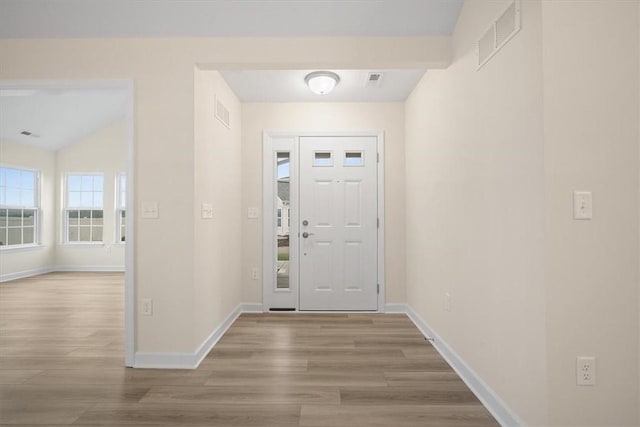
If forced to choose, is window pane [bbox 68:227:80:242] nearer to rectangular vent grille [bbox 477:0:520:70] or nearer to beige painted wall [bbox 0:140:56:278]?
beige painted wall [bbox 0:140:56:278]

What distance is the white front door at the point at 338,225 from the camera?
428cm

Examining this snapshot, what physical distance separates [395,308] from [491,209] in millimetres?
2435

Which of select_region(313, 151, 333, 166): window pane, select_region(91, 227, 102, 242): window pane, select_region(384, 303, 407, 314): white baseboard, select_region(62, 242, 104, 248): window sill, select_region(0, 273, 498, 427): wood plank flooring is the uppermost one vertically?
select_region(313, 151, 333, 166): window pane

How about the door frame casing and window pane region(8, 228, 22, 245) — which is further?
window pane region(8, 228, 22, 245)

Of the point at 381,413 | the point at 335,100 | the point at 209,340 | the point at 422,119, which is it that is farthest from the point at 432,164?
the point at 209,340

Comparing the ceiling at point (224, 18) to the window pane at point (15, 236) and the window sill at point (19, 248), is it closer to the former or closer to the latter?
the window sill at point (19, 248)

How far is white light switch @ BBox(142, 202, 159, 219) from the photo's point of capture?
2.68m

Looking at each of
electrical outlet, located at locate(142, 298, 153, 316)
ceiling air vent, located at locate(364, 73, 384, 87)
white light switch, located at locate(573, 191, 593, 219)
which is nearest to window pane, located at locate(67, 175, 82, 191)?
electrical outlet, located at locate(142, 298, 153, 316)

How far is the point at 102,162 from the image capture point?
7.48 meters

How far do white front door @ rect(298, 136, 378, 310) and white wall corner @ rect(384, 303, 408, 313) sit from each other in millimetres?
141

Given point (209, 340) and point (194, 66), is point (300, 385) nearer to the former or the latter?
point (209, 340)

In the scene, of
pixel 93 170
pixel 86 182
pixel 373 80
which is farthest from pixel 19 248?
pixel 373 80

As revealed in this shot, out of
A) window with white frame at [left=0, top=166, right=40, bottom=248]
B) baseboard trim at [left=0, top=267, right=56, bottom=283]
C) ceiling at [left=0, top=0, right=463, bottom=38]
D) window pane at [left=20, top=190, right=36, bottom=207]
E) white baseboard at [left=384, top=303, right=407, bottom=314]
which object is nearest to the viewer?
ceiling at [left=0, top=0, right=463, bottom=38]

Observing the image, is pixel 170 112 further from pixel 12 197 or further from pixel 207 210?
pixel 12 197
